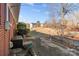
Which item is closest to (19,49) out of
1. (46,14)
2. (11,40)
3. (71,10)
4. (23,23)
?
(11,40)

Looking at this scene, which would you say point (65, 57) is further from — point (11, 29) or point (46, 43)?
point (11, 29)

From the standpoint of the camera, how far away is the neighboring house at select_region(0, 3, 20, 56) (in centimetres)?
315

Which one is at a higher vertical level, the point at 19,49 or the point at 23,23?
the point at 23,23

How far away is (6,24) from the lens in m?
3.20

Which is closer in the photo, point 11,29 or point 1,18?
point 1,18

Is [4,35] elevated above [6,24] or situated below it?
below

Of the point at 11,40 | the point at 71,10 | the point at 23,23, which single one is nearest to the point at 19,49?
the point at 11,40

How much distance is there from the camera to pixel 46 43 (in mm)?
3291

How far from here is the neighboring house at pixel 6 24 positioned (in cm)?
315

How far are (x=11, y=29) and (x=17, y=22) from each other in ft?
0.48

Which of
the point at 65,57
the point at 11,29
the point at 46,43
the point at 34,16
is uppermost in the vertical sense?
the point at 34,16

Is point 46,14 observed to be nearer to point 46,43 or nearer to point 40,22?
point 40,22

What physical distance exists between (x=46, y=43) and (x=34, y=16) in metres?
0.47

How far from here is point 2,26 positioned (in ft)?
10.4
